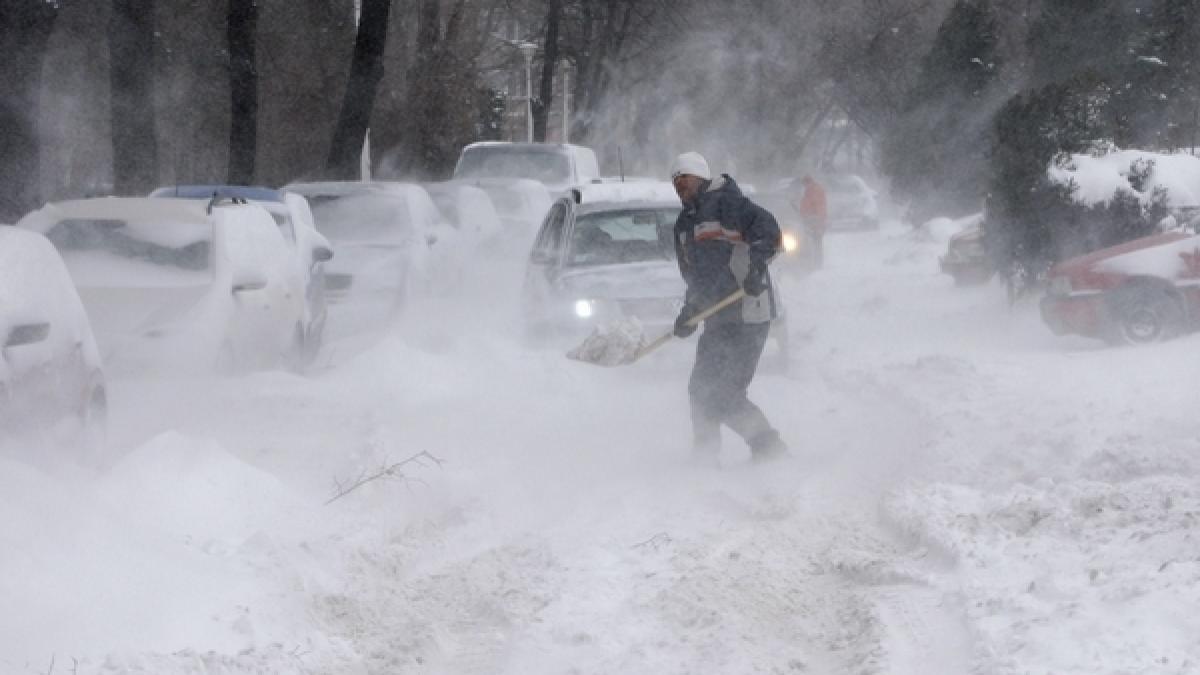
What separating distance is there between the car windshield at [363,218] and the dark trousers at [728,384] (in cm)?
869

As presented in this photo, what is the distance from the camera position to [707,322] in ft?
29.8

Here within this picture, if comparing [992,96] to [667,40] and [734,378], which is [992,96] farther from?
[734,378]

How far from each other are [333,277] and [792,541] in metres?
9.70

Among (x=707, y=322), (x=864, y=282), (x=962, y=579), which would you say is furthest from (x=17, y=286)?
(x=864, y=282)

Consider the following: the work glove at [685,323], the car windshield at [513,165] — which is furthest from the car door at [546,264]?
Result: the car windshield at [513,165]

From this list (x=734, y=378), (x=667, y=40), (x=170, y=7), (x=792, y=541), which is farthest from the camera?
(x=667, y=40)

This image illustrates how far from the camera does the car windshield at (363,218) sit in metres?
17.4

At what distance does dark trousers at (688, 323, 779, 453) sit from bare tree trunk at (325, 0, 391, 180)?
54.8 ft

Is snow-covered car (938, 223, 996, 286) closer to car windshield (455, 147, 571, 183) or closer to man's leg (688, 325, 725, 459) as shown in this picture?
car windshield (455, 147, 571, 183)

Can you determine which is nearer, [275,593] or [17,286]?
[275,593]

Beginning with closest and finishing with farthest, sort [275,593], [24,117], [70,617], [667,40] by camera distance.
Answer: [70,617], [275,593], [24,117], [667,40]

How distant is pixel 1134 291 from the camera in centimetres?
1370

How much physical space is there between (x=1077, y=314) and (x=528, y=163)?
13.5m

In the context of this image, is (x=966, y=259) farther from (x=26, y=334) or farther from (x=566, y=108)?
(x=566, y=108)
